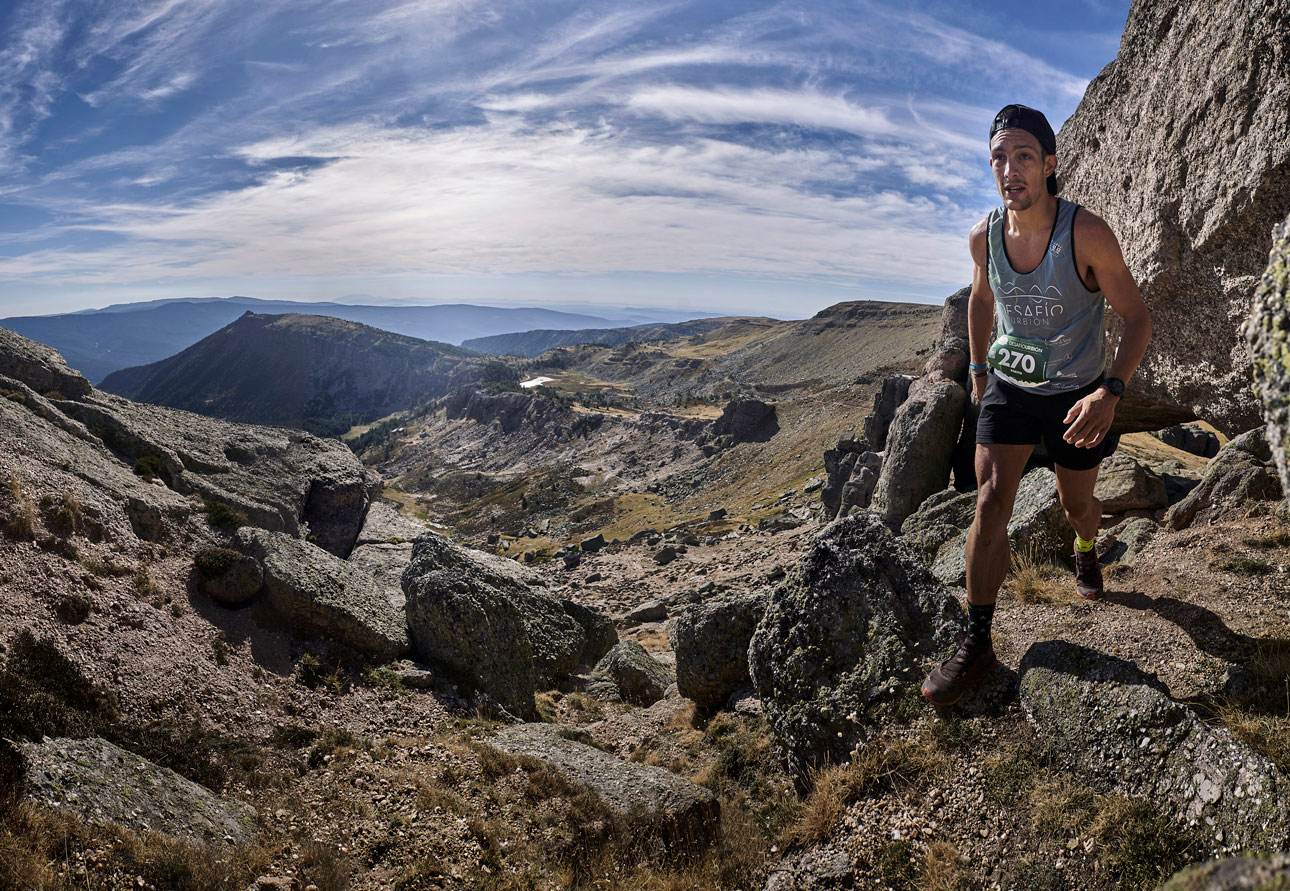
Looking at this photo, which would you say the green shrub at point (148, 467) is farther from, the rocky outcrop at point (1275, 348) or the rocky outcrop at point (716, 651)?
the rocky outcrop at point (1275, 348)

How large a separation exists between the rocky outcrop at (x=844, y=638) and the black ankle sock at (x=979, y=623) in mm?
687

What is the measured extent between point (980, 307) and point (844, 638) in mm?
3697

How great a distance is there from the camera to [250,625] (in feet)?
35.9

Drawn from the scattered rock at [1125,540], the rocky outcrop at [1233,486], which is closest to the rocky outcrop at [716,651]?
the scattered rock at [1125,540]

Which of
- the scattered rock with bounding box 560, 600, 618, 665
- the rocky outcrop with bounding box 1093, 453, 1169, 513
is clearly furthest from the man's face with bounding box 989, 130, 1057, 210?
the scattered rock with bounding box 560, 600, 618, 665

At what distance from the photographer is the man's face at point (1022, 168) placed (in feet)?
16.6

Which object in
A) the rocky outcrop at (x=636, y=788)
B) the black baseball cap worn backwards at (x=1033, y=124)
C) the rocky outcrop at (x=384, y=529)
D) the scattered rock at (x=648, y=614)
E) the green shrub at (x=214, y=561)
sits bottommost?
the scattered rock at (x=648, y=614)

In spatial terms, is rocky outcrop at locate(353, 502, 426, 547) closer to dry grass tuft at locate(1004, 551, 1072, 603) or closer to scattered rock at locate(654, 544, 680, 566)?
dry grass tuft at locate(1004, 551, 1072, 603)

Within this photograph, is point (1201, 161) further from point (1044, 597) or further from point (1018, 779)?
point (1018, 779)

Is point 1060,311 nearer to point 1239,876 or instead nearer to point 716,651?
point 1239,876

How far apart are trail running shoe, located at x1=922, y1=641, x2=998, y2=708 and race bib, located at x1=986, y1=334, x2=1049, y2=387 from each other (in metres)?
2.37

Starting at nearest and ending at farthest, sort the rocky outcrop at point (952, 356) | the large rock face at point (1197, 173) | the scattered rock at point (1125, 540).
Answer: the large rock face at point (1197, 173) → the scattered rock at point (1125, 540) → the rocky outcrop at point (952, 356)

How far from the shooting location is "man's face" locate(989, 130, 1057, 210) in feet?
16.6

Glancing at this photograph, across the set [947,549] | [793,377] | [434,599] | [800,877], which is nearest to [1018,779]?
[800,877]
